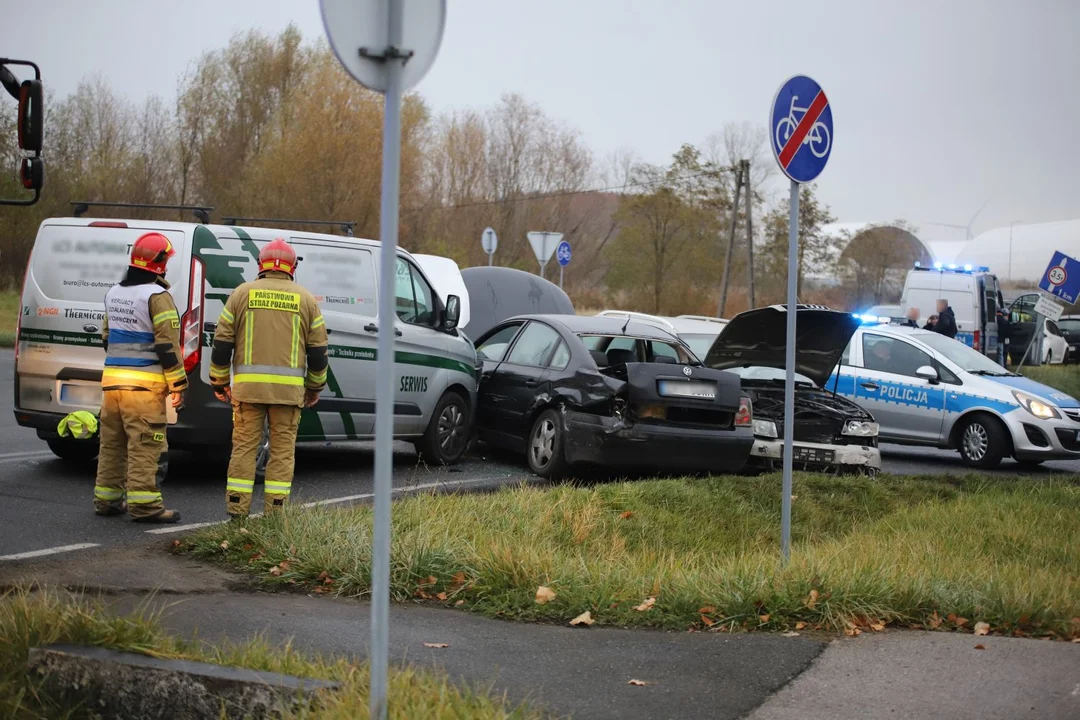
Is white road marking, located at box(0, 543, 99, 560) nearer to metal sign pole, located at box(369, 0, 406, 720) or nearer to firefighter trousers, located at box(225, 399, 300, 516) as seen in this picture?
firefighter trousers, located at box(225, 399, 300, 516)

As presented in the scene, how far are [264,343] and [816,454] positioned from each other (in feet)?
19.1

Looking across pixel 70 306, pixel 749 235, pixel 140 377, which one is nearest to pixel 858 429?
pixel 140 377

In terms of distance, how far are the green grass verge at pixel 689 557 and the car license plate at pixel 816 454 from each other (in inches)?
51.0

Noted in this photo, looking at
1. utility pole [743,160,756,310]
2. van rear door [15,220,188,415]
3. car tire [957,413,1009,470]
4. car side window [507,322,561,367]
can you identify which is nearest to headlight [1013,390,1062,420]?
car tire [957,413,1009,470]

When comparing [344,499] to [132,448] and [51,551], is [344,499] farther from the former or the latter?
[51,551]

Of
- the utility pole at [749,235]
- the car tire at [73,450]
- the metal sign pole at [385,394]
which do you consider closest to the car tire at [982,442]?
the car tire at [73,450]

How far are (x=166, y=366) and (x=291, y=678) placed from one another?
4096 millimetres

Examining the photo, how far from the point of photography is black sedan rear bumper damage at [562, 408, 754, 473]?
977 cm

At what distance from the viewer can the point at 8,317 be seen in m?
29.4

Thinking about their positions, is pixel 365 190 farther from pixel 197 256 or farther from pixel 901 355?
pixel 197 256

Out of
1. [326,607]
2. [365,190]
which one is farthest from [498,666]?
[365,190]

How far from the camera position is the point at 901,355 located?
14.0 meters

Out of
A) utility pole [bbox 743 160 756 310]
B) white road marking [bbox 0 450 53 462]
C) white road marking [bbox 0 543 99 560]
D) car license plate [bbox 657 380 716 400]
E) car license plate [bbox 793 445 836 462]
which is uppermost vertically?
utility pole [bbox 743 160 756 310]

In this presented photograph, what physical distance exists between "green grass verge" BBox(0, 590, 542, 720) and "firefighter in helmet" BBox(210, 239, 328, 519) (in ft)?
8.51
